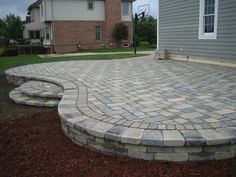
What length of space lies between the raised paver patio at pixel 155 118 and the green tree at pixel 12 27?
1198 inches

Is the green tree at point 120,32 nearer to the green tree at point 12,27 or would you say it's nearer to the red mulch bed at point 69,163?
the green tree at point 12,27

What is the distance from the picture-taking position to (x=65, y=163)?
332cm

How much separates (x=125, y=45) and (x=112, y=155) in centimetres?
2659

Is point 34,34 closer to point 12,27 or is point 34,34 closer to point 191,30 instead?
point 12,27

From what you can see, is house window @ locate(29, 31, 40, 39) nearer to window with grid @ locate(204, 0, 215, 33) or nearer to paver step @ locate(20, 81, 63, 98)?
window with grid @ locate(204, 0, 215, 33)

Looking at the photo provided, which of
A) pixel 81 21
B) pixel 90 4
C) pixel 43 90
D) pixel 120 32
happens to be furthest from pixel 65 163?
pixel 90 4

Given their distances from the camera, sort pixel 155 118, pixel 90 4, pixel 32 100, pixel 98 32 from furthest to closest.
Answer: pixel 98 32 → pixel 90 4 → pixel 32 100 → pixel 155 118

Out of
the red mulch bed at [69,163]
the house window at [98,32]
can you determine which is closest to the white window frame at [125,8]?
the house window at [98,32]

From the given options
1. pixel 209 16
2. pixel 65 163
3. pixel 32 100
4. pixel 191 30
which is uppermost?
pixel 209 16

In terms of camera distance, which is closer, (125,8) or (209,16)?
(209,16)

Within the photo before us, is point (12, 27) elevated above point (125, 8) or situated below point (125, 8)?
below

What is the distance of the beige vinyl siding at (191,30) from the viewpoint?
844 cm

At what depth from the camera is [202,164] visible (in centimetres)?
309

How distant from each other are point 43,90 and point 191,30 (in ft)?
20.9
